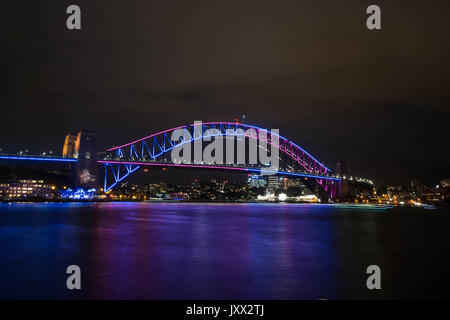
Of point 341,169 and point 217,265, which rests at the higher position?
point 341,169

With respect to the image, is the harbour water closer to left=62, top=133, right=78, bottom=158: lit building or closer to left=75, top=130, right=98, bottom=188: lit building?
left=75, top=130, right=98, bottom=188: lit building

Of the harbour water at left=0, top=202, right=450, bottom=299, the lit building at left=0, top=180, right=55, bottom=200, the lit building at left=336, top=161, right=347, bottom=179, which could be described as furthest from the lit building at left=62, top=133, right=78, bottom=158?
the harbour water at left=0, top=202, right=450, bottom=299

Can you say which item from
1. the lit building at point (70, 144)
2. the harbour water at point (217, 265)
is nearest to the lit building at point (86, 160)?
the lit building at point (70, 144)

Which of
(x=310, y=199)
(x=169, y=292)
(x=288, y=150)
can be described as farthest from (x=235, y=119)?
(x=169, y=292)

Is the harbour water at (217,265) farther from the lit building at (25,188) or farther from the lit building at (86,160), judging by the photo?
the lit building at (25,188)

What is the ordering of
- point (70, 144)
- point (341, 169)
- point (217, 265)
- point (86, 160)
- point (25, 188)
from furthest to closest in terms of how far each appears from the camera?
point (341, 169) → point (25, 188) → point (70, 144) → point (86, 160) → point (217, 265)

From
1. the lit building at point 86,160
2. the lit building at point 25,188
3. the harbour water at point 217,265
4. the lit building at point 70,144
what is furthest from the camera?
the lit building at point 25,188

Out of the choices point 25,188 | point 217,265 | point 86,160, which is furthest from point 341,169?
point 217,265

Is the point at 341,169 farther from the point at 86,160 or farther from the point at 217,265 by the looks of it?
the point at 217,265
